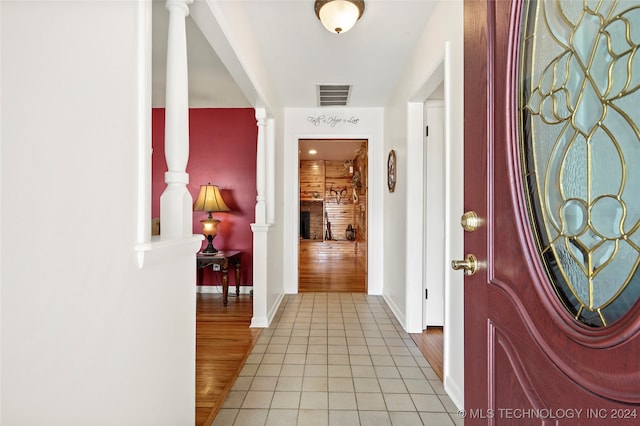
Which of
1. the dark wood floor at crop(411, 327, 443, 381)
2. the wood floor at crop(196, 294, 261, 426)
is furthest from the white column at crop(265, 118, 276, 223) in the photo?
the dark wood floor at crop(411, 327, 443, 381)

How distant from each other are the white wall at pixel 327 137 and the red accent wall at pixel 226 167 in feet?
1.49

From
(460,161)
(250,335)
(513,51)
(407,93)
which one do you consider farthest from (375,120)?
(513,51)

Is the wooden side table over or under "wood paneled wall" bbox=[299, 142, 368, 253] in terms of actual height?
under

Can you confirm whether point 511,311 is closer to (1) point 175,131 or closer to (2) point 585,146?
(2) point 585,146

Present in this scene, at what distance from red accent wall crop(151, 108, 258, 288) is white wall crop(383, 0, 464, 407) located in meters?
1.74

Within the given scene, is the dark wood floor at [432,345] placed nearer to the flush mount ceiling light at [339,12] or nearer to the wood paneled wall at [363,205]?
the wood paneled wall at [363,205]

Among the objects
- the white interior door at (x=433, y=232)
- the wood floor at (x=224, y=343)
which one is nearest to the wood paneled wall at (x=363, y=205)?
the wood floor at (x=224, y=343)

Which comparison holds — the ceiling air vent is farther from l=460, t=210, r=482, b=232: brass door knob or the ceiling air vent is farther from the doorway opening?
the doorway opening

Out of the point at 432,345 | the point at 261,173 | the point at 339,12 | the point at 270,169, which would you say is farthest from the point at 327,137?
the point at 432,345

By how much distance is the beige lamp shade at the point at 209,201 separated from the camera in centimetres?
380

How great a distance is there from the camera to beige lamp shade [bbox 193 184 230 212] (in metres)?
3.80

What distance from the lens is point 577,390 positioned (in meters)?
Answer: 0.53

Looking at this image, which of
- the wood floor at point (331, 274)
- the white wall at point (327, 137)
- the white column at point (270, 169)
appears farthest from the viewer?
the wood floor at point (331, 274)

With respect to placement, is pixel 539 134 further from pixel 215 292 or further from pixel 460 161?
pixel 215 292
